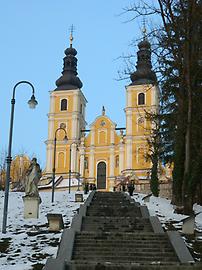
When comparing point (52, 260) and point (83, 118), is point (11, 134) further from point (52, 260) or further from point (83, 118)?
point (83, 118)

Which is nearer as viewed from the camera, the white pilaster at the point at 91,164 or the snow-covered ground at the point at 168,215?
the snow-covered ground at the point at 168,215

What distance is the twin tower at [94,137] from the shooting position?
67812 mm

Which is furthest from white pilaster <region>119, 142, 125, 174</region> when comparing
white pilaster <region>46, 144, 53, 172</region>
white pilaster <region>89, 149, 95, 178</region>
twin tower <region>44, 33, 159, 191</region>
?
white pilaster <region>46, 144, 53, 172</region>

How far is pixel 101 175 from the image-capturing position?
70062 mm

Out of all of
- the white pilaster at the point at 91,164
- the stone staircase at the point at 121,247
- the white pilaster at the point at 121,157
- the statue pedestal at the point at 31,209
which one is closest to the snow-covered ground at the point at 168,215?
the stone staircase at the point at 121,247

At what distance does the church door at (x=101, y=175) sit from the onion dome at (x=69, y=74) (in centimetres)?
1299

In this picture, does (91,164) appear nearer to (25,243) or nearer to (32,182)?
(32,182)

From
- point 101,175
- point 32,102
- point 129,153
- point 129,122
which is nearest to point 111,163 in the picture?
point 101,175

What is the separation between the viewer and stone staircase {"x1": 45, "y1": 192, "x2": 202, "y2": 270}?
36.7 feet

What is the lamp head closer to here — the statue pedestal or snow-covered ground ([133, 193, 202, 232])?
the statue pedestal

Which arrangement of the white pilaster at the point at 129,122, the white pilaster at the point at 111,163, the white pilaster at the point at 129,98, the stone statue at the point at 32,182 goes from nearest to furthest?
the stone statue at the point at 32,182 < the white pilaster at the point at 129,122 < the white pilaster at the point at 111,163 < the white pilaster at the point at 129,98

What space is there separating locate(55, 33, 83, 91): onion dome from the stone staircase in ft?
193

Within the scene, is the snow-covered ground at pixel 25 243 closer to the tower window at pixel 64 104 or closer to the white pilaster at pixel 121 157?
the white pilaster at pixel 121 157

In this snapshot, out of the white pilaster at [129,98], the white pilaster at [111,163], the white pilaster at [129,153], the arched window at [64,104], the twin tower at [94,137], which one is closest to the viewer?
the white pilaster at [129,153]
